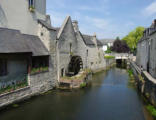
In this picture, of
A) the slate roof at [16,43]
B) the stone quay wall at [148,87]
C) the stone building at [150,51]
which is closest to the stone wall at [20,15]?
the slate roof at [16,43]

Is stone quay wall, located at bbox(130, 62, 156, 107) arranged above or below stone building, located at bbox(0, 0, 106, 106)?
below

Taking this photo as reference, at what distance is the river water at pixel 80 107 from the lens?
25.0ft

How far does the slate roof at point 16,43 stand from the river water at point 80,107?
144 inches

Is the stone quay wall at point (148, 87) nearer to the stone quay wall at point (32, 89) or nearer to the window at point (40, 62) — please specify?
the stone quay wall at point (32, 89)

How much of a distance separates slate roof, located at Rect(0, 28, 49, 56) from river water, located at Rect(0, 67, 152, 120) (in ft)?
12.0

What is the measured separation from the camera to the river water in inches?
300

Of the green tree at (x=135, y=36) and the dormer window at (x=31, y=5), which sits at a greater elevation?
the green tree at (x=135, y=36)

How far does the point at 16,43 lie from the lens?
355 inches

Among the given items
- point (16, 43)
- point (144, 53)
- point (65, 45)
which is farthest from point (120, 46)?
point (16, 43)

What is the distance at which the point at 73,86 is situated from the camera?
12.7 meters

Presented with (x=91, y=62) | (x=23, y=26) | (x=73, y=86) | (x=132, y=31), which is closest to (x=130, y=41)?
(x=132, y=31)

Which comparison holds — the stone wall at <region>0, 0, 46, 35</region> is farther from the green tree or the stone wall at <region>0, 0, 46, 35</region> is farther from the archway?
the green tree

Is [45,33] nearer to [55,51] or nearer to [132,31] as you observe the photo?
[55,51]

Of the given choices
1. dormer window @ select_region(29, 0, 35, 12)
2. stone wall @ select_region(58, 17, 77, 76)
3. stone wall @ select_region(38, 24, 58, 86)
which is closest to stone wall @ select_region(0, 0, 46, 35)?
dormer window @ select_region(29, 0, 35, 12)
